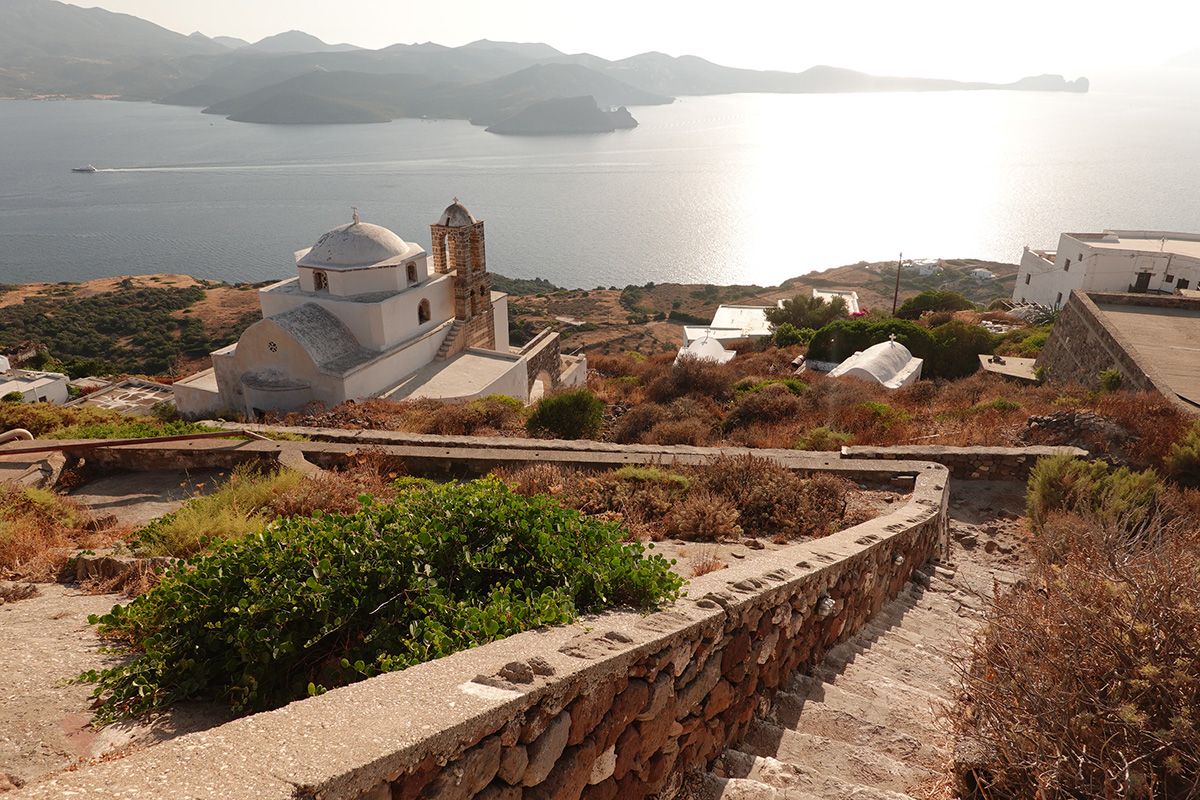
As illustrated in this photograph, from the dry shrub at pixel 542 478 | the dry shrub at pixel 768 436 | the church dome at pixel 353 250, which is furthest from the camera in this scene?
the church dome at pixel 353 250

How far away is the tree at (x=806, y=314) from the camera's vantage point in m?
28.0

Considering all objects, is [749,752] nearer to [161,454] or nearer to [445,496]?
[445,496]

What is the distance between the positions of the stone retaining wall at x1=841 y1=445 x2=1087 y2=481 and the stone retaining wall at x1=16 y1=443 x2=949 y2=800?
3855 millimetres

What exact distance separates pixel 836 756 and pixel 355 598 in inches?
79.5

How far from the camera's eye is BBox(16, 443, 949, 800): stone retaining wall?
1592 millimetres

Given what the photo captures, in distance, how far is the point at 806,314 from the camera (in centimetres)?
2836

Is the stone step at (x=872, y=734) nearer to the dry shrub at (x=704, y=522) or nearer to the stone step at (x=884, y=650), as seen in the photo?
the stone step at (x=884, y=650)

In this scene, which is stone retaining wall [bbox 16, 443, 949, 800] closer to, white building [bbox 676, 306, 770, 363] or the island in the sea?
white building [bbox 676, 306, 770, 363]

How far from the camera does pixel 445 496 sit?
132 inches

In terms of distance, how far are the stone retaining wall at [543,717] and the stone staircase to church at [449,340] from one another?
14.0 m

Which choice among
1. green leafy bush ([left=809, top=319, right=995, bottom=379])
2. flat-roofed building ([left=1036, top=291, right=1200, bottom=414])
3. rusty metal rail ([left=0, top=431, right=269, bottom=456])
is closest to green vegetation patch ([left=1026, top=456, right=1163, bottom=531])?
flat-roofed building ([left=1036, top=291, right=1200, bottom=414])

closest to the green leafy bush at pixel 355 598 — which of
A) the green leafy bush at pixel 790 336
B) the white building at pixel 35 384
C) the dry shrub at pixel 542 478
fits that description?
the dry shrub at pixel 542 478

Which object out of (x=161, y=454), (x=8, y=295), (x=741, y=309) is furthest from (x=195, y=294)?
(x=161, y=454)

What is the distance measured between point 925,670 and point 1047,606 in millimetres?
919
